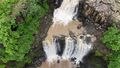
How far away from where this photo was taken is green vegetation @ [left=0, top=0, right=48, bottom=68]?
1858 centimetres

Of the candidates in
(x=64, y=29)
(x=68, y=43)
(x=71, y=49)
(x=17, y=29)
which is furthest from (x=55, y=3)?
(x=17, y=29)

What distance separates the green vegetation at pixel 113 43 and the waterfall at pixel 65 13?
379cm

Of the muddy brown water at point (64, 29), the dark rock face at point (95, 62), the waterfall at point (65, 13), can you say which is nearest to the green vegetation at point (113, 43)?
the dark rock face at point (95, 62)

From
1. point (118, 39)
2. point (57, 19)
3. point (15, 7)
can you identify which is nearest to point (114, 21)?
point (118, 39)

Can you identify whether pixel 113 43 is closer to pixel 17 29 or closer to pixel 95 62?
pixel 95 62

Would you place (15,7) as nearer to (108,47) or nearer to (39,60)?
(39,60)

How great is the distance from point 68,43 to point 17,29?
16.4ft

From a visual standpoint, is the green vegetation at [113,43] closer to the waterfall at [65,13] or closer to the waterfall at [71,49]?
the waterfall at [71,49]

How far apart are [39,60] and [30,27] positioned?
13.0ft

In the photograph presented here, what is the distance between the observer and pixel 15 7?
64.0 ft

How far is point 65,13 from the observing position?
2262 centimetres

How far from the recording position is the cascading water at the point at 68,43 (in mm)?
21719

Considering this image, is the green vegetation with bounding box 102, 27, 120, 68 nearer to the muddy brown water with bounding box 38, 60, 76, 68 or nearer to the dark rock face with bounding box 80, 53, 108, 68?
the dark rock face with bounding box 80, 53, 108, 68

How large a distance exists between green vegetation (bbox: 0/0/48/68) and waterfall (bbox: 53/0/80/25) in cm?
237
